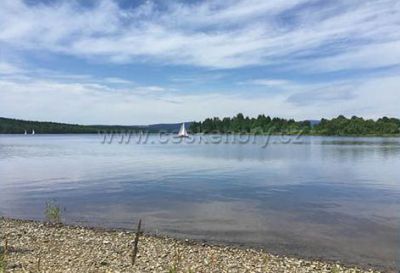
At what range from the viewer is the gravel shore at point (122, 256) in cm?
1567

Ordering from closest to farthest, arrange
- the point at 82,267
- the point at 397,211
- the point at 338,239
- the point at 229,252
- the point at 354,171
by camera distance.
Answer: the point at 82,267 → the point at 229,252 → the point at 338,239 → the point at 397,211 → the point at 354,171

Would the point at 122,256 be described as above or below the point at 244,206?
above

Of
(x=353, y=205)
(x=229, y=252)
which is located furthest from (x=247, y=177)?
(x=229, y=252)

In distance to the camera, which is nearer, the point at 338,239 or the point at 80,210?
the point at 338,239

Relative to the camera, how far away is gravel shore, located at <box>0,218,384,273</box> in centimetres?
1567

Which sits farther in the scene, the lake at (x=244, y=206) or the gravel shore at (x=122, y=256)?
the lake at (x=244, y=206)

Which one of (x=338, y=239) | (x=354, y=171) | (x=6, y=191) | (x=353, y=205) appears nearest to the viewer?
(x=338, y=239)

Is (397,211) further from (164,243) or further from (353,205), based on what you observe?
(164,243)

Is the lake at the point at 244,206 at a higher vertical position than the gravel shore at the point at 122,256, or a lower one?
lower

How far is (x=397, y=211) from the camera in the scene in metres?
30.0

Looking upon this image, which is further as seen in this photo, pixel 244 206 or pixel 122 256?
pixel 244 206

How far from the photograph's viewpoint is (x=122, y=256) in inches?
687

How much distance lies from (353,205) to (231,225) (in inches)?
466

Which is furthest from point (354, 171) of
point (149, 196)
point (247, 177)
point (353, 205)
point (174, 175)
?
point (149, 196)
